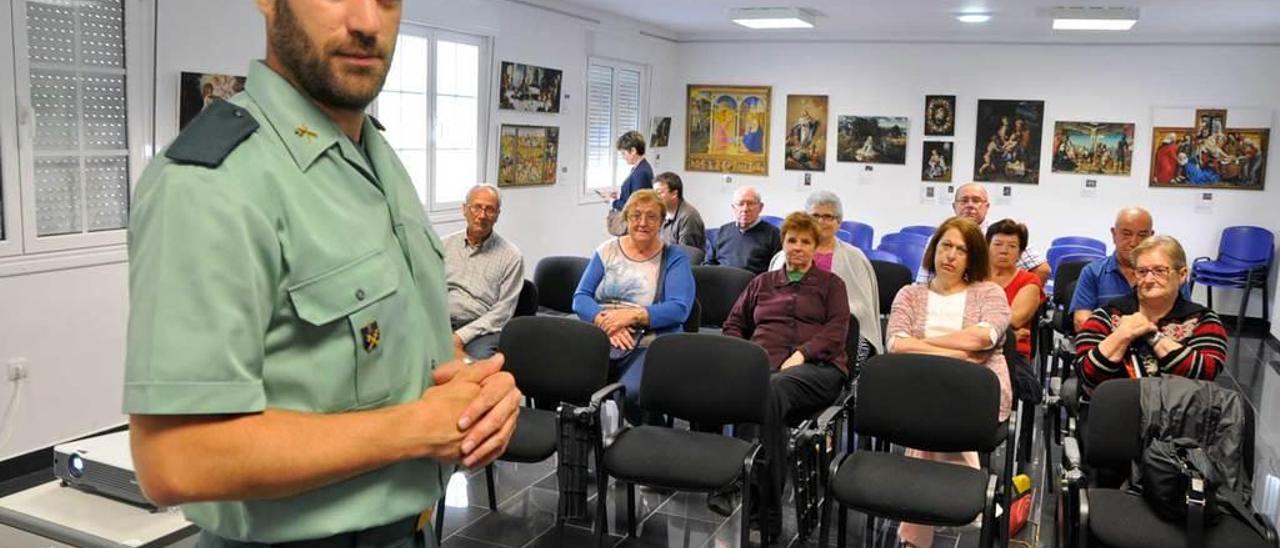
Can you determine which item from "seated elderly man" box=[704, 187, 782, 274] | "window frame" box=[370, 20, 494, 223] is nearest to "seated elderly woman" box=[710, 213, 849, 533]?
"seated elderly man" box=[704, 187, 782, 274]

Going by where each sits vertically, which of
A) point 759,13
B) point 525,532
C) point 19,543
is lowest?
point 525,532

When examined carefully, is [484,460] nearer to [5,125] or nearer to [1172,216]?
[5,125]

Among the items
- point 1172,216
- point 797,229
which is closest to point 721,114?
point 1172,216

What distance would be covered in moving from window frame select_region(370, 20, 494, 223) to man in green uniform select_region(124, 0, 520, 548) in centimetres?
630

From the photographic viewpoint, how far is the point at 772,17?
9.11 m

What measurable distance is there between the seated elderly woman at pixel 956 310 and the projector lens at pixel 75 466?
3.22 meters

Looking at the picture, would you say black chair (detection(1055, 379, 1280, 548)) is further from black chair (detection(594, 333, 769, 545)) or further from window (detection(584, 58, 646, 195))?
window (detection(584, 58, 646, 195))

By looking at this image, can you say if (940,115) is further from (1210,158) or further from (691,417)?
(691,417)

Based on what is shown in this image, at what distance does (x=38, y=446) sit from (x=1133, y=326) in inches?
202

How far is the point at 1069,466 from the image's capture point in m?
3.37

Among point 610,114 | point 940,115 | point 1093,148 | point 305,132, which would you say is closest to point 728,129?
point 610,114

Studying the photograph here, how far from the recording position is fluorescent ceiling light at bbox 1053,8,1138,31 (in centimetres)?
811

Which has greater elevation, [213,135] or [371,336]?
[213,135]

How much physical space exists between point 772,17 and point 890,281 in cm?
392
